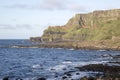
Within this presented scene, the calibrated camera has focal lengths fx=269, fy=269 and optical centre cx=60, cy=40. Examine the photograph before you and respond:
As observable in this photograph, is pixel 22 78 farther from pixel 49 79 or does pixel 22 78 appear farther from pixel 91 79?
pixel 91 79

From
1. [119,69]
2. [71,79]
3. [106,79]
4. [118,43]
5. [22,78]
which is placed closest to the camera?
[106,79]

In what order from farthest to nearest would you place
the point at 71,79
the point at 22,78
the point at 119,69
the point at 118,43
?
the point at 118,43 < the point at 119,69 < the point at 22,78 < the point at 71,79

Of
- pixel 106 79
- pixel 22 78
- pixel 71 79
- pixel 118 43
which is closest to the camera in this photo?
pixel 106 79

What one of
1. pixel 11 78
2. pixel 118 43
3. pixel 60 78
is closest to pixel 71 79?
pixel 60 78

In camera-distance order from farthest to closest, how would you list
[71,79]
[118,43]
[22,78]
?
[118,43]
[22,78]
[71,79]

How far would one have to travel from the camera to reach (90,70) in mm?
61188

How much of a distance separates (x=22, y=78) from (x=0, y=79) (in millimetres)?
4380

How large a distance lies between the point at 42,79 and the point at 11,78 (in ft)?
25.9

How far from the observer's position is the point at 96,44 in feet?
533

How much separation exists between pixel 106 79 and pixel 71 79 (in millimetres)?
8098

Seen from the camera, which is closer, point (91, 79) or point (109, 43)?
point (91, 79)

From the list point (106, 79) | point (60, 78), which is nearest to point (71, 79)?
point (60, 78)

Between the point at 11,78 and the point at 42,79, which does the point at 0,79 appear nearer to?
the point at 11,78

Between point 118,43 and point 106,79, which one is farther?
point 118,43
